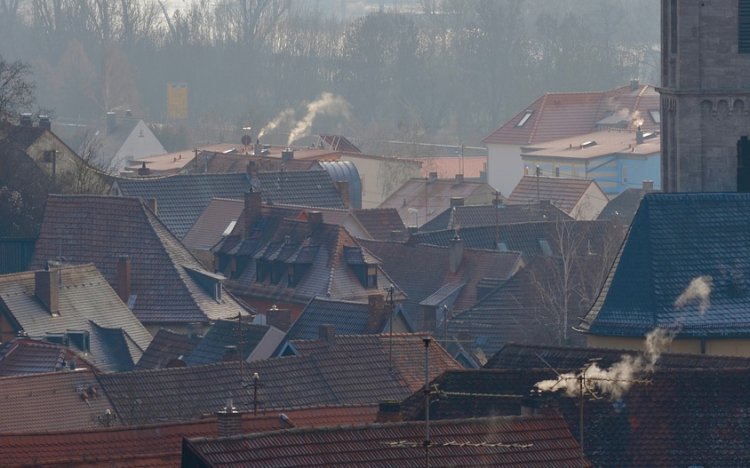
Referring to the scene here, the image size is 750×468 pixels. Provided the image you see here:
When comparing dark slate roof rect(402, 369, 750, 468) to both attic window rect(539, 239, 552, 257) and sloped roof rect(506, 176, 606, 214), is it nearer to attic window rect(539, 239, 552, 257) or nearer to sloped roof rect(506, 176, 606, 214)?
attic window rect(539, 239, 552, 257)

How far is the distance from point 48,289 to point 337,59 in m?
116

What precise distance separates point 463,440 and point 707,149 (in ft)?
68.0

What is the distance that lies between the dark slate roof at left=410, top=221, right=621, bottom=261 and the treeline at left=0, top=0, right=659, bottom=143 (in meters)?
76.1

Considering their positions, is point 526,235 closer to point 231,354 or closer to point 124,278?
point 124,278

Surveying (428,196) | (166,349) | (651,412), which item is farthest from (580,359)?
(428,196)

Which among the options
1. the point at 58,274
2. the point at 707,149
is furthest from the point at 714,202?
the point at 58,274

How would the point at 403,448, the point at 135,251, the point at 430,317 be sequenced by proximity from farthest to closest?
1. the point at 135,251
2. the point at 430,317
3. the point at 403,448

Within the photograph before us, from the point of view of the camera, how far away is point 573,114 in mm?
119250

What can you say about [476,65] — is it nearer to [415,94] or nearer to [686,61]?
[415,94]

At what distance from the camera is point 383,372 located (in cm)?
4406

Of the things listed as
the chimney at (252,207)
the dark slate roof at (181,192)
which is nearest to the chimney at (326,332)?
the chimney at (252,207)

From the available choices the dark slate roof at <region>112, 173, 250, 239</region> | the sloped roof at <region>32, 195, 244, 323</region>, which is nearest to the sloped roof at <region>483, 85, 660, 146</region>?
the dark slate roof at <region>112, 173, 250, 239</region>

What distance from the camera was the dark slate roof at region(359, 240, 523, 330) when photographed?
66062mm

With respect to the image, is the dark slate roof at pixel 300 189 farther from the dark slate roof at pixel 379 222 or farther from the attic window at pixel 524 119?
the attic window at pixel 524 119
